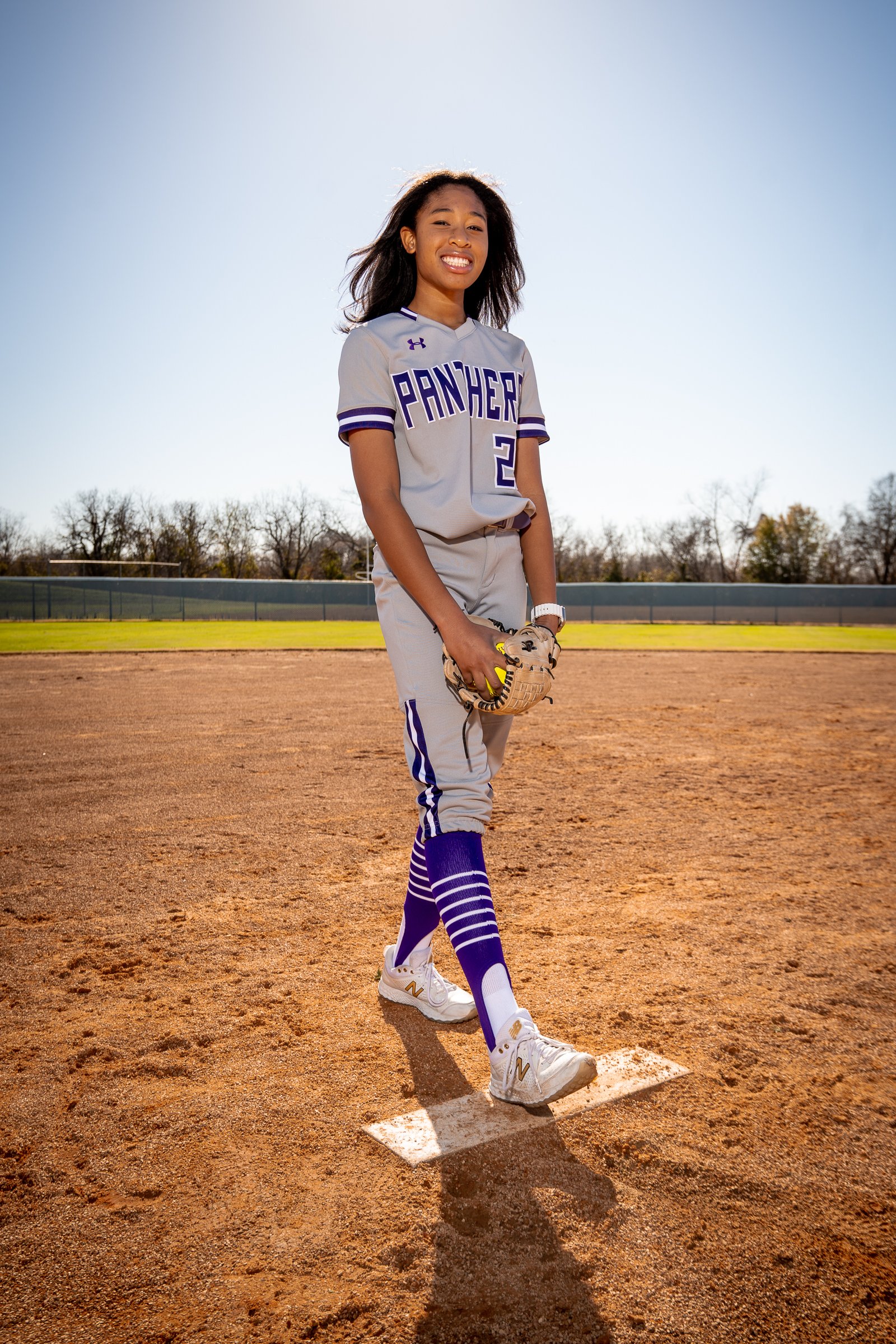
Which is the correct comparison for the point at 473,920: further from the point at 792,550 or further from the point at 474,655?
the point at 792,550

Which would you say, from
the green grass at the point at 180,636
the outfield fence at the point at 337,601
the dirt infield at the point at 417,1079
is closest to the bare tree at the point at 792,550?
the outfield fence at the point at 337,601

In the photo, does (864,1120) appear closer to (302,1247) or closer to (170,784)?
(302,1247)

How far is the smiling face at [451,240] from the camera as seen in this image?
7.11 ft

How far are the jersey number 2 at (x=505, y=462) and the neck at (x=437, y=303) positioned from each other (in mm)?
303

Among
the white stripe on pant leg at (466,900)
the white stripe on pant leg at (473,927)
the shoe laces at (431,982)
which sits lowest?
the shoe laces at (431,982)

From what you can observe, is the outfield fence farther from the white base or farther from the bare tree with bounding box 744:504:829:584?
the white base

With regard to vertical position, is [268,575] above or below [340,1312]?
above

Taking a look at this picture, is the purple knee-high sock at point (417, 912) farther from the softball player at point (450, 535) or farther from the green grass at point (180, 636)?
the green grass at point (180, 636)

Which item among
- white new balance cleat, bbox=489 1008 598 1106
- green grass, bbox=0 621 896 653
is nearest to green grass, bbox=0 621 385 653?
green grass, bbox=0 621 896 653

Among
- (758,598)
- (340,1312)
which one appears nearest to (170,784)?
(340,1312)

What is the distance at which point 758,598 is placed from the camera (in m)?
34.4

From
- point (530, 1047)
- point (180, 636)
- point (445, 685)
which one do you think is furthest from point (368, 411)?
point (180, 636)

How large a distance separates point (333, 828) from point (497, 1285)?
9.82 feet

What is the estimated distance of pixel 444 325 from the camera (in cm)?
221
